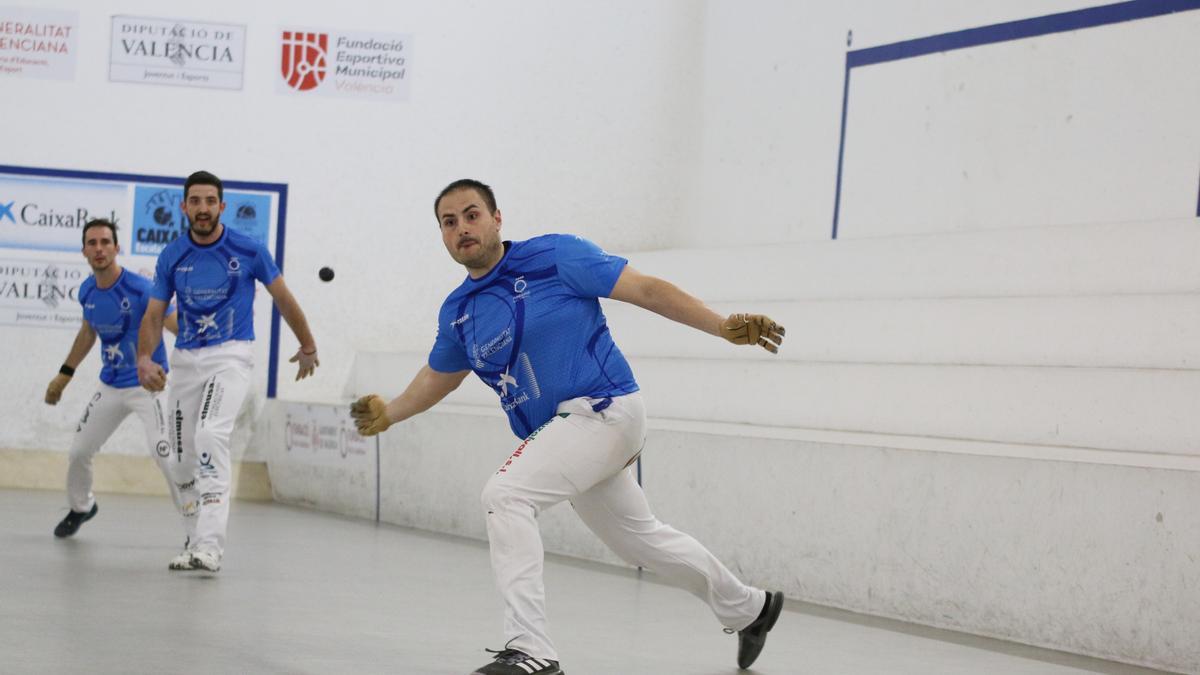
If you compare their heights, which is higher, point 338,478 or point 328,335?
point 328,335

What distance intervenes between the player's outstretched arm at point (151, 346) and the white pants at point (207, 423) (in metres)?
0.10

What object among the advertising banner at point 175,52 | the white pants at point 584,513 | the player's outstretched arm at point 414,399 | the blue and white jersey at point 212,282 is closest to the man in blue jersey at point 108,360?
the blue and white jersey at point 212,282

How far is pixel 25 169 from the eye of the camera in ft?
37.1

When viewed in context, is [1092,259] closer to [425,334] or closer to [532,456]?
[532,456]

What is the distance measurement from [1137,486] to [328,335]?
7701 millimetres

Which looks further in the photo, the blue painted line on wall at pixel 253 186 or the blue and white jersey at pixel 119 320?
the blue painted line on wall at pixel 253 186

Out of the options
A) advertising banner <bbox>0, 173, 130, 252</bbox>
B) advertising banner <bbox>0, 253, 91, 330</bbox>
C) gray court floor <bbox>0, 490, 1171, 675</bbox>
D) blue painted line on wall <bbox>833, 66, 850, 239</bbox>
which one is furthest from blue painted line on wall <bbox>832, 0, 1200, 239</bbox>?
advertising banner <bbox>0, 253, 91, 330</bbox>

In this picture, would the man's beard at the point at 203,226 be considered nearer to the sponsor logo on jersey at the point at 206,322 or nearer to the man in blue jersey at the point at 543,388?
the sponsor logo on jersey at the point at 206,322

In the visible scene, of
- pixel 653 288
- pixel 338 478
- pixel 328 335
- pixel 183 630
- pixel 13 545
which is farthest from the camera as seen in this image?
pixel 328 335

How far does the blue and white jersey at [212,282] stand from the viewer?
22.6 feet

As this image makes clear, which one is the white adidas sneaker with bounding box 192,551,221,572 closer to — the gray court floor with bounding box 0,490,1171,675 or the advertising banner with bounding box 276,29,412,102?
the gray court floor with bounding box 0,490,1171,675

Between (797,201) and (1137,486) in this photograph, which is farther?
(797,201)

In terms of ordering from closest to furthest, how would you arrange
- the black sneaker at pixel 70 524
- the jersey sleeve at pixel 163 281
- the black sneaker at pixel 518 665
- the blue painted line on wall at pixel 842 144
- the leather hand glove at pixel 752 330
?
the leather hand glove at pixel 752 330 → the black sneaker at pixel 518 665 → the jersey sleeve at pixel 163 281 → the black sneaker at pixel 70 524 → the blue painted line on wall at pixel 842 144

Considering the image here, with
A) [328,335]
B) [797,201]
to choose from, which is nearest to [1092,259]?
[797,201]
